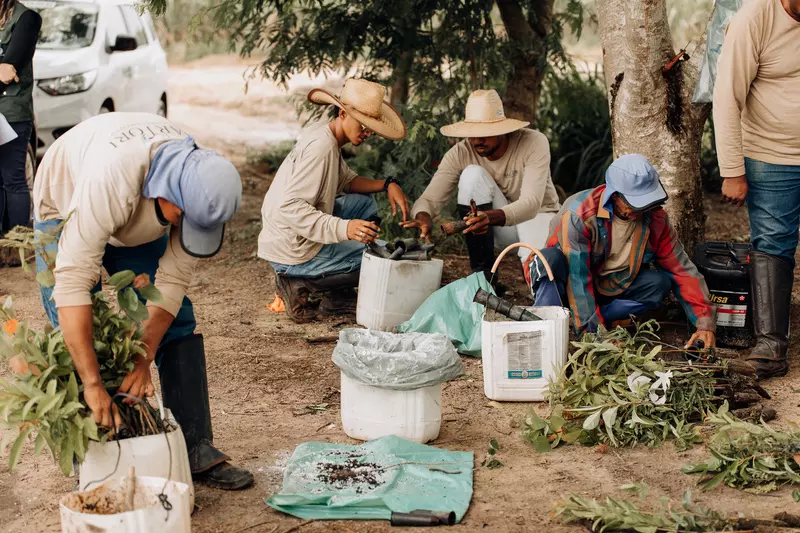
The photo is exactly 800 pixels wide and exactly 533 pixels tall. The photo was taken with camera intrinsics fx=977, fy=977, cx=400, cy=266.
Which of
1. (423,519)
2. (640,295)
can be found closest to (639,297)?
Result: (640,295)

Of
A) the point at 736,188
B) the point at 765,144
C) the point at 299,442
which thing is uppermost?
the point at 765,144

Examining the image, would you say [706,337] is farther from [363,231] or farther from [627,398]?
[363,231]

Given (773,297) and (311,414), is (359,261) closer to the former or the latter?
(311,414)

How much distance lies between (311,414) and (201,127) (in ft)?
29.3

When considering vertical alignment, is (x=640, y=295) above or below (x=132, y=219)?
below

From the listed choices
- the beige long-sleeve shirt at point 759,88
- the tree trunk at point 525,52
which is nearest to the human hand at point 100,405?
the beige long-sleeve shirt at point 759,88

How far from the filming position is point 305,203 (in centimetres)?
512

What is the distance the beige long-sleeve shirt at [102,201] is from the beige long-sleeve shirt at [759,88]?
2.51 meters

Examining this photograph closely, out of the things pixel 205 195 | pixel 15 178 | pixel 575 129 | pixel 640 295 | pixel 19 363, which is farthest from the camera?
pixel 575 129

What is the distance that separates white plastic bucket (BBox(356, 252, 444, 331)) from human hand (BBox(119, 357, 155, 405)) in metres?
2.15

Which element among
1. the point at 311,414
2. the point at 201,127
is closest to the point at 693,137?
the point at 311,414

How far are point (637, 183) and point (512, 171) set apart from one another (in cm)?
145

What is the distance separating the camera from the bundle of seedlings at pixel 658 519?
2980 millimetres

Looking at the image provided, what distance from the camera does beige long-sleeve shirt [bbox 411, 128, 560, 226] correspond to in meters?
5.50
